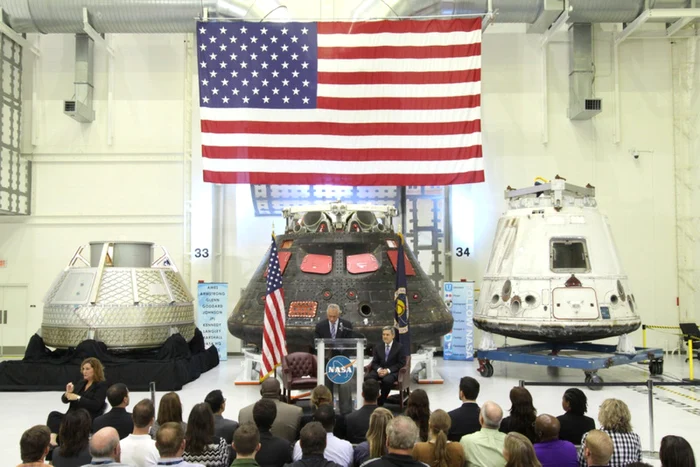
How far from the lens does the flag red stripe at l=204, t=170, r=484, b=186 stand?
38.2 feet

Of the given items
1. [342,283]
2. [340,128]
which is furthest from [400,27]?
[342,283]

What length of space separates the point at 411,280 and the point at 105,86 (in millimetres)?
9539

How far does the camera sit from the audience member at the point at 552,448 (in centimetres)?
407

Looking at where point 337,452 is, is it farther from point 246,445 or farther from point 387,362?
point 387,362

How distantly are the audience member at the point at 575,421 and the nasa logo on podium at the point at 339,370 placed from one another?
2907 millimetres

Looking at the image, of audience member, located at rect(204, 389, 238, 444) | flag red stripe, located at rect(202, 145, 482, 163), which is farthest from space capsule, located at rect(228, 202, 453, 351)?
audience member, located at rect(204, 389, 238, 444)

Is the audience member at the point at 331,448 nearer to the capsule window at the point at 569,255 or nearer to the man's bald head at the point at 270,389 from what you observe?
the man's bald head at the point at 270,389

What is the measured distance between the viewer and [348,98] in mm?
12008

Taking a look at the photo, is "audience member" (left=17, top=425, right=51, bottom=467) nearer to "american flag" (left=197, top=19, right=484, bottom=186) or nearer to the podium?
the podium

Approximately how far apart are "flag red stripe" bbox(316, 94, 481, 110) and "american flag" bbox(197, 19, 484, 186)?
19mm

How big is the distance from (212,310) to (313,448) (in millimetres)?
10441

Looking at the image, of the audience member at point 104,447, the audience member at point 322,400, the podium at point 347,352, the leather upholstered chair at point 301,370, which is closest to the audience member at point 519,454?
the audience member at point 322,400

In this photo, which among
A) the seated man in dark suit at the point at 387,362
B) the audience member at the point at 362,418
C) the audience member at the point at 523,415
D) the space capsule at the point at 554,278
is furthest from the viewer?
the space capsule at the point at 554,278

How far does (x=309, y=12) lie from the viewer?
15.1m
